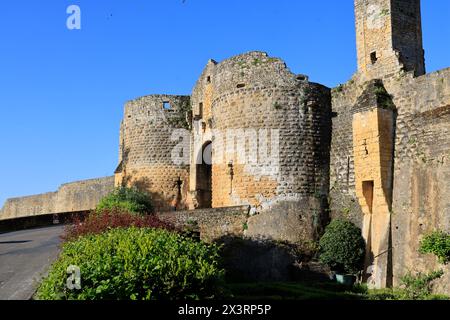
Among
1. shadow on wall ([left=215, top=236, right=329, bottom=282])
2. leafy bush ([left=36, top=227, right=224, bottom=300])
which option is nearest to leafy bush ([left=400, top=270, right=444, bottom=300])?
shadow on wall ([left=215, top=236, right=329, bottom=282])

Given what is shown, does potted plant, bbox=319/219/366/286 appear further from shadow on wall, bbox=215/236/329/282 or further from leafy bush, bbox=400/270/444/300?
leafy bush, bbox=400/270/444/300

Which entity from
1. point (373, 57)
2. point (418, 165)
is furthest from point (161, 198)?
point (418, 165)

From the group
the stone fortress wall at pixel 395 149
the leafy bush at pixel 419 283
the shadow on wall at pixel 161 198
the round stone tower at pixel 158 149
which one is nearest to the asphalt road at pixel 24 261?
the shadow on wall at pixel 161 198

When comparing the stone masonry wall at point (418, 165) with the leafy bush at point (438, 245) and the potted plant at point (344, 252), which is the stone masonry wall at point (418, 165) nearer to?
the leafy bush at point (438, 245)

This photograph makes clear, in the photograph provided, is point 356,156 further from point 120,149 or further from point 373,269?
point 120,149

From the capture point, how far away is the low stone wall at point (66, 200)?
40750 mm

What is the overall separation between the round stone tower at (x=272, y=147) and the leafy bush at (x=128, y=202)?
309cm

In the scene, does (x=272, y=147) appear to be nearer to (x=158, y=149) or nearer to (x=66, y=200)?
(x=158, y=149)

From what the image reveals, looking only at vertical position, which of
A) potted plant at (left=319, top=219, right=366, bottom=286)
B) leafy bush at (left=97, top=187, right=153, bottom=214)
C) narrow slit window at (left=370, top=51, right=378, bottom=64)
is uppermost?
narrow slit window at (left=370, top=51, right=378, bottom=64)

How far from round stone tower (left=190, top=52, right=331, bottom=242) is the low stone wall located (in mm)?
19186

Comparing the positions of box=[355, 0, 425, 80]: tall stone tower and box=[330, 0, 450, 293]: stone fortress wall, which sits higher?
box=[355, 0, 425, 80]: tall stone tower

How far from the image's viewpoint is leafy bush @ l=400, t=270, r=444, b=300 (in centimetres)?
1503

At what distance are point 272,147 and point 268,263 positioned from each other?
4.29m

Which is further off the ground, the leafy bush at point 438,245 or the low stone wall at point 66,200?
the low stone wall at point 66,200
